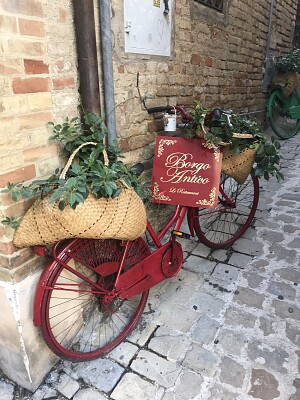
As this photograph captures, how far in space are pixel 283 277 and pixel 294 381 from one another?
971 mm

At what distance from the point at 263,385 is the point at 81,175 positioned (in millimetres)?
1481

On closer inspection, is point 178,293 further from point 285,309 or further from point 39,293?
point 39,293

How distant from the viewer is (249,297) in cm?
249

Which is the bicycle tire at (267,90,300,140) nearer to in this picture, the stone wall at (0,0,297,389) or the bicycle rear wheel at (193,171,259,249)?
the bicycle rear wheel at (193,171,259,249)

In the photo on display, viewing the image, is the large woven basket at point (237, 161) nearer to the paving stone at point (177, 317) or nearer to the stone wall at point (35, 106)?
the stone wall at point (35, 106)

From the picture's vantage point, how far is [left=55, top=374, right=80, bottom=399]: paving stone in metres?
1.86

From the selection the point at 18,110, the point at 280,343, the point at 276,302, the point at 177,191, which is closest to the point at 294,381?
the point at 280,343

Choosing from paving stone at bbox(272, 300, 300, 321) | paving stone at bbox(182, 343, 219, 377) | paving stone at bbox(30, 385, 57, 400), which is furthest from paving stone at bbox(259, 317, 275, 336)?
paving stone at bbox(30, 385, 57, 400)

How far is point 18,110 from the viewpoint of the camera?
1.57 m

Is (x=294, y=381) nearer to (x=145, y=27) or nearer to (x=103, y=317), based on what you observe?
(x=103, y=317)

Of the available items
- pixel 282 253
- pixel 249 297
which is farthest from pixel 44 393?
pixel 282 253

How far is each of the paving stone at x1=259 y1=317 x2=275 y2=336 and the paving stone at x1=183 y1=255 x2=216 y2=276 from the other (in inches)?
24.2

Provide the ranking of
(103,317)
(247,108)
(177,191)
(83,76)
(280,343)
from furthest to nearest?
(247,108)
(177,191)
(103,317)
(280,343)
(83,76)

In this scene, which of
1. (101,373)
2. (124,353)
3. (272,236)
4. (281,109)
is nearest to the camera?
(101,373)
